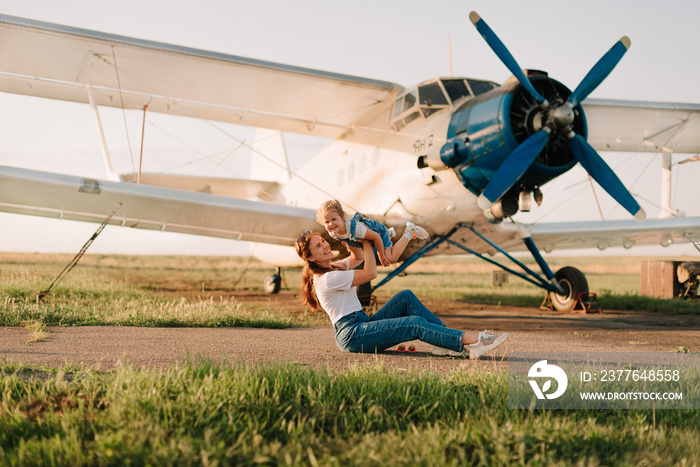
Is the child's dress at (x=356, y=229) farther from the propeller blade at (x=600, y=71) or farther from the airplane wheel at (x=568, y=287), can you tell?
the airplane wheel at (x=568, y=287)

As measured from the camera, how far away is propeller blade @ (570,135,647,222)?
753 centimetres

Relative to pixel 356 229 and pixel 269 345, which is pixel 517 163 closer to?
pixel 356 229

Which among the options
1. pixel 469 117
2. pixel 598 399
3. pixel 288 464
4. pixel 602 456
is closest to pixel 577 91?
pixel 469 117

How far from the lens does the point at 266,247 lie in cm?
1555

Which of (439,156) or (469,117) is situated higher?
(469,117)

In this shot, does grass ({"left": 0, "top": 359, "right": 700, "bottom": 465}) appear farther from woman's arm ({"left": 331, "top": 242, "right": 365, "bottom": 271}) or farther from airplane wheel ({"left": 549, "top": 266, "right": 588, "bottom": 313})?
airplane wheel ({"left": 549, "top": 266, "right": 588, "bottom": 313})

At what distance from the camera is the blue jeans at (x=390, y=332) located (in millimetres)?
4059

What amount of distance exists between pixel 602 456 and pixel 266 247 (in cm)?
1399

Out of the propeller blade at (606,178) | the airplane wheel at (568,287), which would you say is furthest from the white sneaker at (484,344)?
the airplane wheel at (568,287)

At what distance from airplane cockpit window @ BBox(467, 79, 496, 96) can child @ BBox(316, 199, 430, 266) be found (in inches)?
225

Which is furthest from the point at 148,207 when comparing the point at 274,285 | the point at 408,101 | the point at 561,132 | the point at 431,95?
the point at 274,285

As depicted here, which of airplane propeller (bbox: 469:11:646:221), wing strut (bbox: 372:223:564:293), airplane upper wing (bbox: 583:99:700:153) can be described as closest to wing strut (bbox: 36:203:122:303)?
wing strut (bbox: 372:223:564:293)

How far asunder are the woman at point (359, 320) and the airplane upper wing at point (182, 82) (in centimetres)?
648

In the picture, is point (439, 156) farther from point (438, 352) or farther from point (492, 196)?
point (438, 352)
